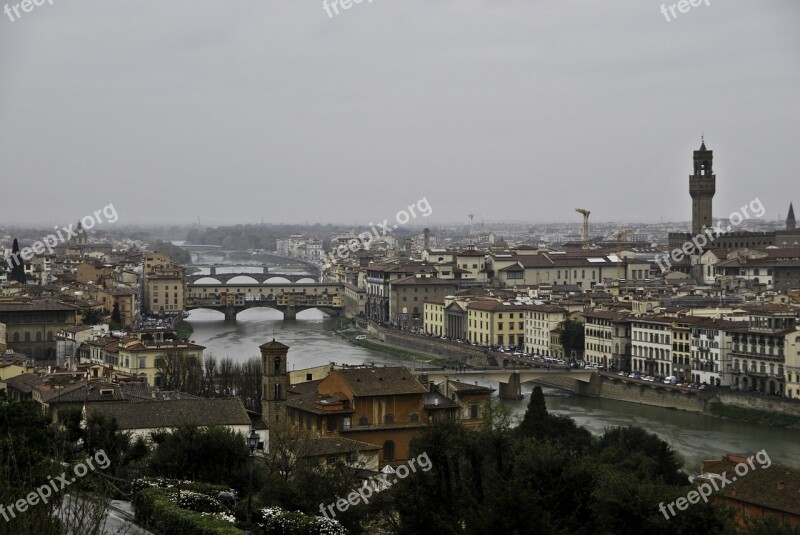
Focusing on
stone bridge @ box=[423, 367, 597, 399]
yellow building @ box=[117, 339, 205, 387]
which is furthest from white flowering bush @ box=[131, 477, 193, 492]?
stone bridge @ box=[423, 367, 597, 399]

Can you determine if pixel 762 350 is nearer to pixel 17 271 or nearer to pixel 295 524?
pixel 295 524

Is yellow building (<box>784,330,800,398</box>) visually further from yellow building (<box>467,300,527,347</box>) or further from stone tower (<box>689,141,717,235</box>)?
stone tower (<box>689,141,717,235</box>)

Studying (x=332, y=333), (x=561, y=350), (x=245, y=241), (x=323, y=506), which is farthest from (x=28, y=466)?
(x=245, y=241)

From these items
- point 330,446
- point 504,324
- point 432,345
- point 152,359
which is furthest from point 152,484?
point 432,345

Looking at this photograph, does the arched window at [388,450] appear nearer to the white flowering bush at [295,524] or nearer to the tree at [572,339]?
the white flowering bush at [295,524]

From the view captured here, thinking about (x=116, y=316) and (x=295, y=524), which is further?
(x=116, y=316)

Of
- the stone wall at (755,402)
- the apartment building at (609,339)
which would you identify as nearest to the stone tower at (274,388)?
the stone wall at (755,402)
